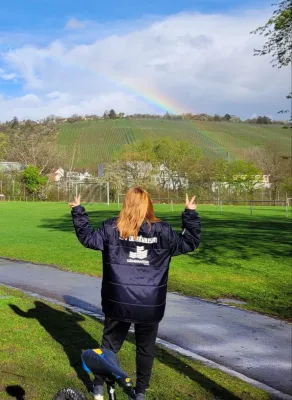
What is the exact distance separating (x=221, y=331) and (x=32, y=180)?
64.9m

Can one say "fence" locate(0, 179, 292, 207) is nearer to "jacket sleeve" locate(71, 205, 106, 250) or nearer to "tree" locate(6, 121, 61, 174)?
"tree" locate(6, 121, 61, 174)

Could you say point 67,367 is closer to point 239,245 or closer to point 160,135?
point 239,245

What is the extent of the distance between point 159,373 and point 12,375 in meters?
1.41

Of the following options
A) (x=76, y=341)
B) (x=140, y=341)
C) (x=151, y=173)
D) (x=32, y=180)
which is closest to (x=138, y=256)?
(x=140, y=341)

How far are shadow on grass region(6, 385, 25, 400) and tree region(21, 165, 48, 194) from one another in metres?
66.7

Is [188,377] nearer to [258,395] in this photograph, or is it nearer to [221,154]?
[258,395]

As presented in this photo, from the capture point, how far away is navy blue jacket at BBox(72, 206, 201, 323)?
4.21 m

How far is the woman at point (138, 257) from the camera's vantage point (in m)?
4.21

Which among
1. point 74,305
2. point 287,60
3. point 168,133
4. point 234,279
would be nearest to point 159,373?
point 74,305

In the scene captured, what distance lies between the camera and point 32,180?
70188mm

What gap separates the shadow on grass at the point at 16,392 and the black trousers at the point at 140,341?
78 cm

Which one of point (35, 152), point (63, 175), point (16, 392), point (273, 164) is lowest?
point (16, 392)

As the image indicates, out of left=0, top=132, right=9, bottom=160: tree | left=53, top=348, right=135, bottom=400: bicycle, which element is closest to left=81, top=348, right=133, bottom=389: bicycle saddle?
left=53, top=348, right=135, bottom=400: bicycle

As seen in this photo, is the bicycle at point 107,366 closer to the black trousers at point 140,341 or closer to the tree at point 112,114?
the black trousers at point 140,341
